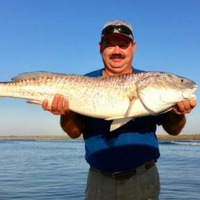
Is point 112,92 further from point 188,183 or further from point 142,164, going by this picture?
point 188,183

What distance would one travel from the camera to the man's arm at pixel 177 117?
4777 mm

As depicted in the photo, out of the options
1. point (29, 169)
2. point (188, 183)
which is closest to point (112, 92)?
point (188, 183)

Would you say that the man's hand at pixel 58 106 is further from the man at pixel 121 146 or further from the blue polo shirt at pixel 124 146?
the blue polo shirt at pixel 124 146

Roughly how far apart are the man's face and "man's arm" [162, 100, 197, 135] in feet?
2.98

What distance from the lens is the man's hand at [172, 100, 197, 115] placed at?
187 inches

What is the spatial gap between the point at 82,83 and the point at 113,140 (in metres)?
0.85

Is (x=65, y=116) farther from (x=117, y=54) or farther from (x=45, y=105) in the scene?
(x=117, y=54)

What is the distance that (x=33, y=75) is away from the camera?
5.46 metres

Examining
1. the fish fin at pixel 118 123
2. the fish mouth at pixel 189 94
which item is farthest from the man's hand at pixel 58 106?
the fish mouth at pixel 189 94

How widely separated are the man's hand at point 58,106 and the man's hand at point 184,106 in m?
1.40

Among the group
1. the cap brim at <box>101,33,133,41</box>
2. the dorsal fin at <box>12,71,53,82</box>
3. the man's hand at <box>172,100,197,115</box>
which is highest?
the cap brim at <box>101,33,133,41</box>

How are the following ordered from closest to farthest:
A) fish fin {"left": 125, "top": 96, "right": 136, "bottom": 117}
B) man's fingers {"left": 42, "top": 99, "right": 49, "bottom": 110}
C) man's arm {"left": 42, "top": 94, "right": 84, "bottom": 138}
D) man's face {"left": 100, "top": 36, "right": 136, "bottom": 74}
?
fish fin {"left": 125, "top": 96, "right": 136, "bottom": 117}
man's arm {"left": 42, "top": 94, "right": 84, "bottom": 138}
man's fingers {"left": 42, "top": 99, "right": 49, "bottom": 110}
man's face {"left": 100, "top": 36, "right": 136, "bottom": 74}

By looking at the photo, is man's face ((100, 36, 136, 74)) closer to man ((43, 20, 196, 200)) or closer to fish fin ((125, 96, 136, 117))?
man ((43, 20, 196, 200))

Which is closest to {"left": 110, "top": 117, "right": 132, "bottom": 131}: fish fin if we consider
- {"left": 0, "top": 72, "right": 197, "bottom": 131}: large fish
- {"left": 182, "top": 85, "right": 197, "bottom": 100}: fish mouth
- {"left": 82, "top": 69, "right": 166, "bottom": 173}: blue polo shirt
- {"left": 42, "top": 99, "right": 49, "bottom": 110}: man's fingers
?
{"left": 0, "top": 72, "right": 197, "bottom": 131}: large fish
